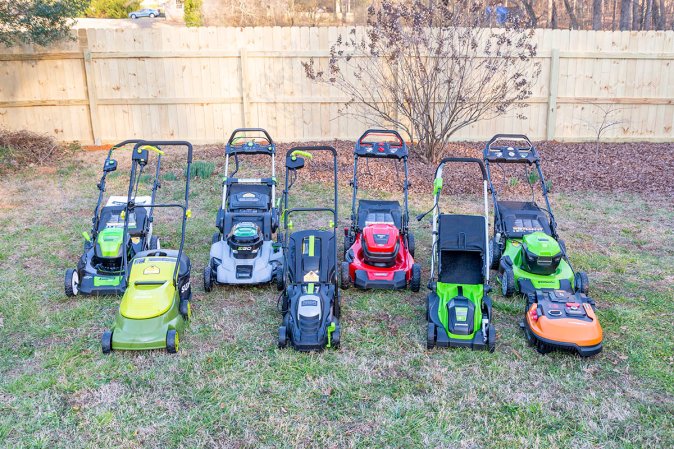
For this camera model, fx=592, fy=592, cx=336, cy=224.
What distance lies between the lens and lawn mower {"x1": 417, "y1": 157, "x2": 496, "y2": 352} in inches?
198

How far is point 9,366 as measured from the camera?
482 centimetres

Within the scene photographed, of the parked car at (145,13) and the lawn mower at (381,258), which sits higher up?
the parked car at (145,13)

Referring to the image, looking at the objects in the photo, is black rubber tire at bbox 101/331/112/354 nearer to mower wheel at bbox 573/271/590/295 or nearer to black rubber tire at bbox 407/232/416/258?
black rubber tire at bbox 407/232/416/258

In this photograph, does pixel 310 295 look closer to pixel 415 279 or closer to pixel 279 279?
pixel 279 279

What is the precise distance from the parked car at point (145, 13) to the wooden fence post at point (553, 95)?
27.7 metres

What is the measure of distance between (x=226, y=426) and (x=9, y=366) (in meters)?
2.09

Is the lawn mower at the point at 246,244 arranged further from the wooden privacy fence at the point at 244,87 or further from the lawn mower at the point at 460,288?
the wooden privacy fence at the point at 244,87

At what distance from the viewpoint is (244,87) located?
12.6m

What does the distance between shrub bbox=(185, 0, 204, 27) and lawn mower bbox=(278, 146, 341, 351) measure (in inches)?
739

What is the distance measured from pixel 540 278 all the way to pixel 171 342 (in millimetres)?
3636

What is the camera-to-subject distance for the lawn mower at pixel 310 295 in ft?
16.4

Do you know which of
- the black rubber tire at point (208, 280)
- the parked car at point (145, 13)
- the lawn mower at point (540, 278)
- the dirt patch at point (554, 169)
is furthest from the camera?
the parked car at point (145, 13)

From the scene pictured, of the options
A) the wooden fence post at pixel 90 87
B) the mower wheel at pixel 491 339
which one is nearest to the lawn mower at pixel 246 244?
the mower wheel at pixel 491 339

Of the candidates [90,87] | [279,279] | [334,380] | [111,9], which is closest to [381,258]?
[279,279]
